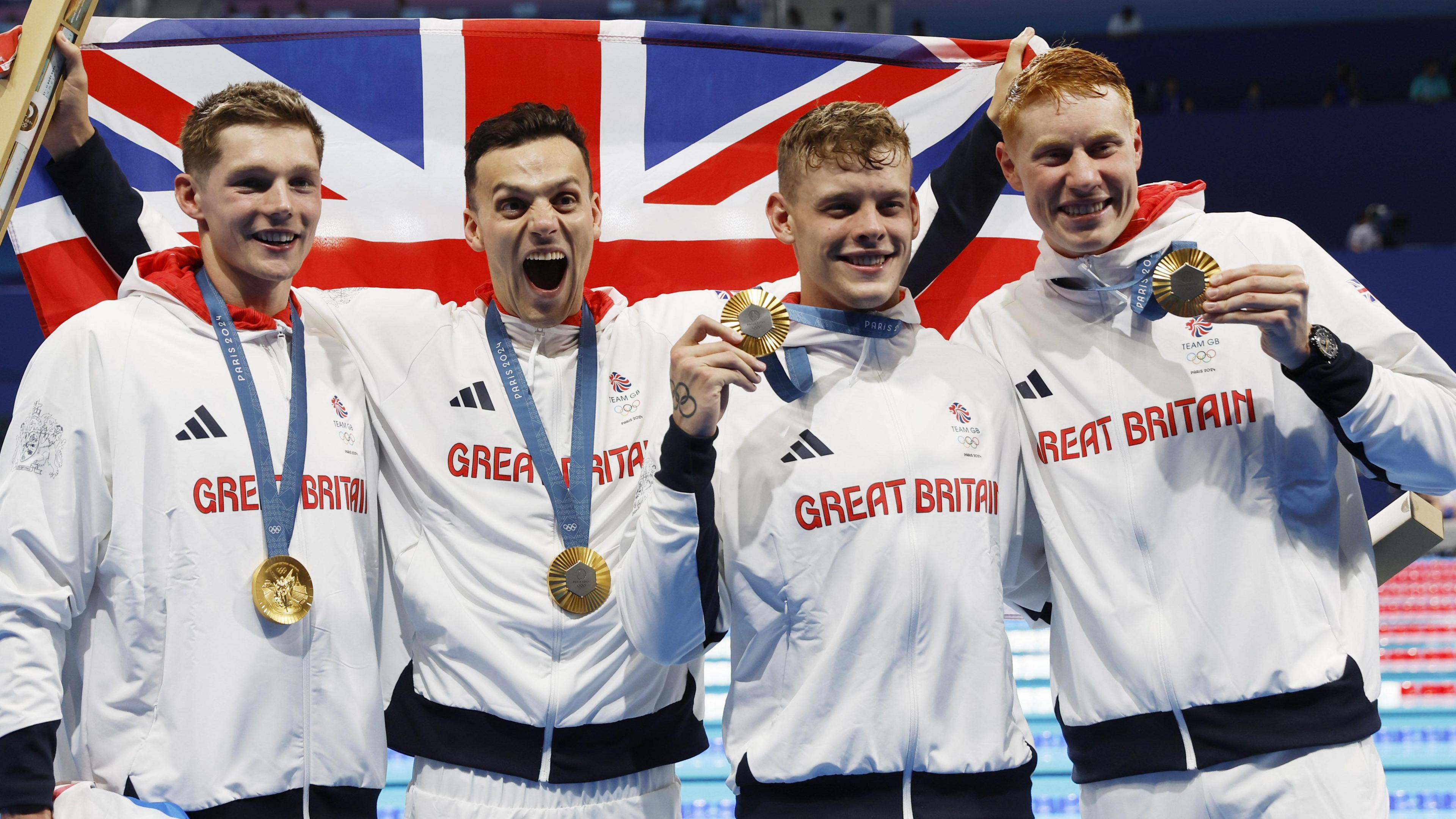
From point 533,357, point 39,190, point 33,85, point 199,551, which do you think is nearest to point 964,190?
point 533,357

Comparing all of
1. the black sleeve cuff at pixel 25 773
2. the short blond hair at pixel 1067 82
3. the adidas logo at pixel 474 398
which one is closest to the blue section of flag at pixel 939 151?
the short blond hair at pixel 1067 82

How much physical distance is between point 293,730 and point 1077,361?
1.66 meters

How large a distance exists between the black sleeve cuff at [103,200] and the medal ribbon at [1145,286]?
2164 millimetres

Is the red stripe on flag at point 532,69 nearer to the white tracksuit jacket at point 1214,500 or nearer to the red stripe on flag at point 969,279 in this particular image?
the red stripe on flag at point 969,279

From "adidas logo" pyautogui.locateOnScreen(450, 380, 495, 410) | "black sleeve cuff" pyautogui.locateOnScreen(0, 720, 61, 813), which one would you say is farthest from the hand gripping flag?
"black sleeve cuff" pyautogui.locateOnScreen(0, 720, 61, 813)

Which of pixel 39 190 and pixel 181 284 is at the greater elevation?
pixel 39 190

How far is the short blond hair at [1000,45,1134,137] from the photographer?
2.34 m

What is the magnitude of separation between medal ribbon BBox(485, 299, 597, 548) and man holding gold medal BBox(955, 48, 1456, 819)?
87cm

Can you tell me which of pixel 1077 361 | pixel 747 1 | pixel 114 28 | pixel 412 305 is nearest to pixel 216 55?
pixel 114 28

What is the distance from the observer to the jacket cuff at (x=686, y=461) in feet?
6.65

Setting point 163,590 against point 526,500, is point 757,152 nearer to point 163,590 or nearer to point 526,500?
point 526,500

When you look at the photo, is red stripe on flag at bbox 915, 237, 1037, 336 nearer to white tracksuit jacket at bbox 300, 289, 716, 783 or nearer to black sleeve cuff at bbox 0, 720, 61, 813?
white tracksuit jacket at bbox 300, 289, 716, 783

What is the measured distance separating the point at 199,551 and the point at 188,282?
1.84ft

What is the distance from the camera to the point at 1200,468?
89.6 inches
